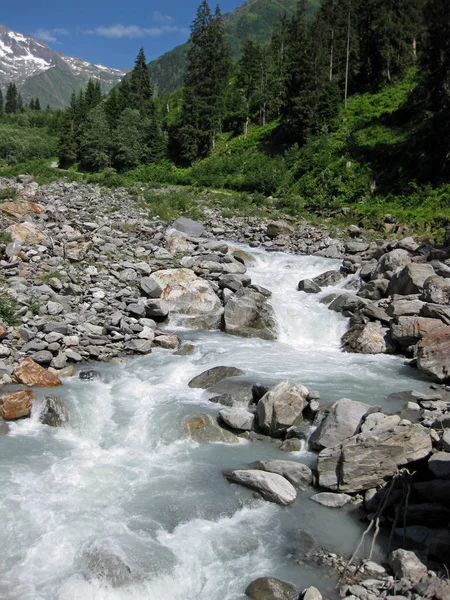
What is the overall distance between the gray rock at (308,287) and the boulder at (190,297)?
413cm

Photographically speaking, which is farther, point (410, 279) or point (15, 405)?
point (410, 279)

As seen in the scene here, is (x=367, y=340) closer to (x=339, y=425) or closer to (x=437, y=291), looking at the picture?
(x=437, y=291)

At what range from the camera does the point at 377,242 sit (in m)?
25.6

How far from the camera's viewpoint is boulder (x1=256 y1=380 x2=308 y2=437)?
10.7 meters

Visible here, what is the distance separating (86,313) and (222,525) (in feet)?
31.0

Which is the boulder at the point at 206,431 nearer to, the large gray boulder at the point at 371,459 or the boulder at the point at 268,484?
the boulder at the point at 268,484

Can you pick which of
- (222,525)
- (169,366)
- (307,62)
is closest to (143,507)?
(222,525)

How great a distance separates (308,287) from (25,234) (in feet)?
37.8

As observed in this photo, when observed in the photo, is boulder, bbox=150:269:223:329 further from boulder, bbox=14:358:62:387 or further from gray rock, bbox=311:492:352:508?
gray rock, bbox=311:492:352:508

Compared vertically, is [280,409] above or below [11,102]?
below

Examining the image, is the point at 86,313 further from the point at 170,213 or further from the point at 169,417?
the point at 170,213

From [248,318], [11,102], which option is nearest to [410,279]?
[248,318]

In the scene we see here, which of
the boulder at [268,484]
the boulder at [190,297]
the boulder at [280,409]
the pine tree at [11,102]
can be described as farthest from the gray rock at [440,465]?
the pine tree at [11,102]

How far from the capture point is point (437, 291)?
16.5m
